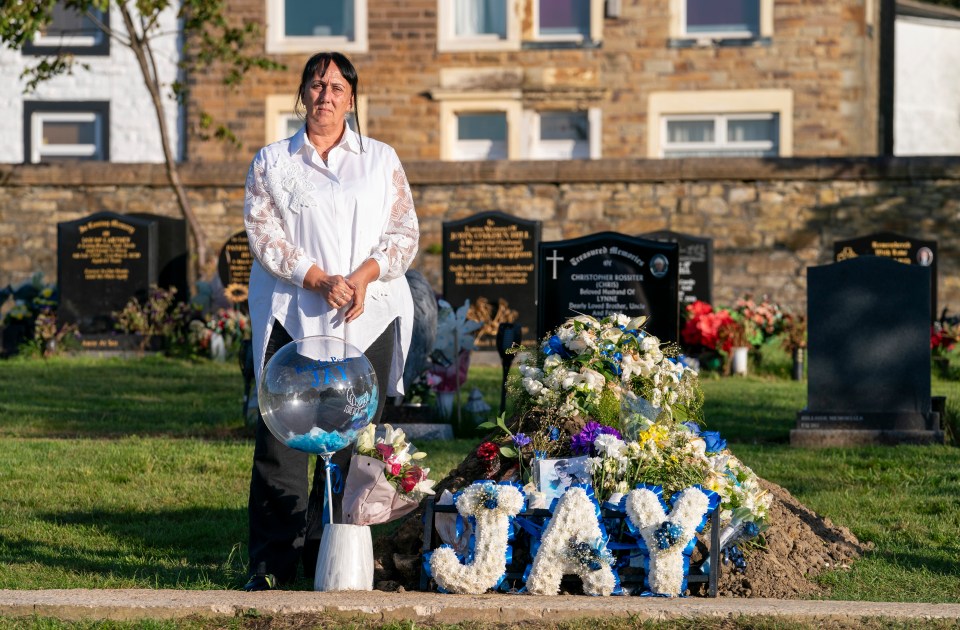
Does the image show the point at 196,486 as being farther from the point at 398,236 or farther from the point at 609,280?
the point at 609,280

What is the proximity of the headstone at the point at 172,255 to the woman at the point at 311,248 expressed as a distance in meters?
12.1

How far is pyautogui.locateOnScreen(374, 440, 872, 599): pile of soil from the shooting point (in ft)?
17.2

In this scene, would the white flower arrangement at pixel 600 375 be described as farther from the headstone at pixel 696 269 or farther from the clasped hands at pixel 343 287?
the headstone at pixel 696 269

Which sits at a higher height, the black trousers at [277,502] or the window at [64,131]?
the window at [64,131]

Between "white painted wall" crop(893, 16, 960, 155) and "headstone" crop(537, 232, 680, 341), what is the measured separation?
1834cm

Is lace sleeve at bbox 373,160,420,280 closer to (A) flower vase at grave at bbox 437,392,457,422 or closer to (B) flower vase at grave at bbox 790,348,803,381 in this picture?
(A) flower vase at grave at bbox 437,392,457,422

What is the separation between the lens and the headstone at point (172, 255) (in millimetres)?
17078

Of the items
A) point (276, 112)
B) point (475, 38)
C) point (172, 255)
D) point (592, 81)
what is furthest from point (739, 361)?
point (276, 112)

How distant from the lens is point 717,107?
69.5 ft

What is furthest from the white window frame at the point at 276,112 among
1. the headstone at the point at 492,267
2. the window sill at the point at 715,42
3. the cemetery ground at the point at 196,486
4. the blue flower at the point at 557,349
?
the blue flower at the point at 557,349

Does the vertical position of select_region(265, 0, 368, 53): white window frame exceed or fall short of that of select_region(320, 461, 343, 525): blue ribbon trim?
it exceeds it

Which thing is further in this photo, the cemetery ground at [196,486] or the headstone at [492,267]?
the headstone at [492,267]

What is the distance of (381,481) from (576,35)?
17.2 meters

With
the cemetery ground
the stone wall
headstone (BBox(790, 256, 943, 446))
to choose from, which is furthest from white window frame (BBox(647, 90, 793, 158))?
headstone (BBox(790, 256, 943, 446))
